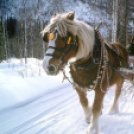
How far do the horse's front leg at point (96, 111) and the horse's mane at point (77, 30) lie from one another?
710 mm

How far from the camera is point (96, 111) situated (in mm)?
1946

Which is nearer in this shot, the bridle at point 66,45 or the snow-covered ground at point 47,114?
the bridle at point 66,45

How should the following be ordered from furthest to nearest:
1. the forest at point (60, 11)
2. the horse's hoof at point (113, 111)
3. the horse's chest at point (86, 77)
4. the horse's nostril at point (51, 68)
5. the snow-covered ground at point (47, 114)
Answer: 1. the forest at point (60, 11)
2. the horse's hoof at point (113, 111)
3. the snow-covered ground at point (47, 114)
4. the horse's chest at point (86, 77)
5. the horse's nostril at point (51, 68)

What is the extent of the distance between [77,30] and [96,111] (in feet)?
4.50

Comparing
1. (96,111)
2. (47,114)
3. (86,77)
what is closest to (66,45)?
(86,77)

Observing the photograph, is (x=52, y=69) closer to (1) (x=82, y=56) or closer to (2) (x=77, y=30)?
(1) (x=82, y=56)

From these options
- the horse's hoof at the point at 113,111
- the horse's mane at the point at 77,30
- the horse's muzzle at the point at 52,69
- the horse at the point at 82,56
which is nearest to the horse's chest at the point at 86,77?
the horse at the point at 82,56

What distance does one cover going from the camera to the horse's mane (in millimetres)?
1420

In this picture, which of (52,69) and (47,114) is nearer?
(52,69)

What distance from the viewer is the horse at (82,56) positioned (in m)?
1.42

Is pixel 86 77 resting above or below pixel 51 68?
below

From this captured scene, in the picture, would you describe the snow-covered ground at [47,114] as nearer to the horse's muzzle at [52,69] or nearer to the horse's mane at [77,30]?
the horse's muzzle at [52,69]

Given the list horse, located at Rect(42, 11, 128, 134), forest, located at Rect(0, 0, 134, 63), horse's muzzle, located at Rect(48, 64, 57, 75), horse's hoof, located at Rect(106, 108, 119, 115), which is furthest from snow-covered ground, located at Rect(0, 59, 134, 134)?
forest, located at Rect(0, 0, 134, 63)

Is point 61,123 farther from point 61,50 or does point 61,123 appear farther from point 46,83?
point 46,83
